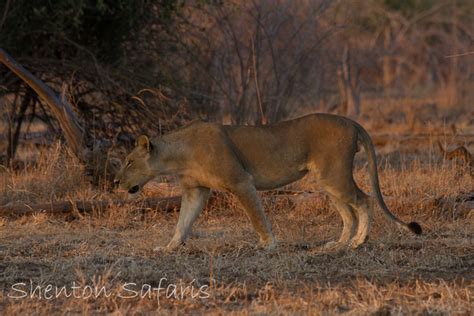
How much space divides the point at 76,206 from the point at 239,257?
105 inches

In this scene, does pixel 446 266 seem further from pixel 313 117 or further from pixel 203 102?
pixel 203 102

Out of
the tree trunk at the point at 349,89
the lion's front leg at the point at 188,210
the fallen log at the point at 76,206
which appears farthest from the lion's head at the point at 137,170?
the tree trunk at the point at 349,89

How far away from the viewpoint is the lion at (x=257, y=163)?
7836 mm

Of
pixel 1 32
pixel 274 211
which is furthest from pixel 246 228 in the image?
pixel 1 32

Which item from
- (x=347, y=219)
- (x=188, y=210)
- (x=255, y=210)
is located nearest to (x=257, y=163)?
(x=255, y=210)

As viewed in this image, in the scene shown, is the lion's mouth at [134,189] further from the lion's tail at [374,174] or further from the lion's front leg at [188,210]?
the lion's tail at [374,174]

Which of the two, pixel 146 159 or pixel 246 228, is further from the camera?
pixel 246 228

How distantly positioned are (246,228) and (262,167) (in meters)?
1.06

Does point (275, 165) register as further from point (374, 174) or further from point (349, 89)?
point (349, 89)

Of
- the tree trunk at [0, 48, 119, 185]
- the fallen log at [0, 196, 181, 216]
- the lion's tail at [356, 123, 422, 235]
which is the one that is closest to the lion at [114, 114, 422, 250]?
the lion's tail at [356, 123, 422, 235]

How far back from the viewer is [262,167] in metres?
8.10

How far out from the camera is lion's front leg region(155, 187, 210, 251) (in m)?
8.09

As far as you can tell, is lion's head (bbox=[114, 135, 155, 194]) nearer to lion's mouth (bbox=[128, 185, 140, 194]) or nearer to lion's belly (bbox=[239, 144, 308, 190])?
lion's mouth (bbox=[128, 185, 140, 194])

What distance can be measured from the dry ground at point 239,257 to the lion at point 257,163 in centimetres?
31
